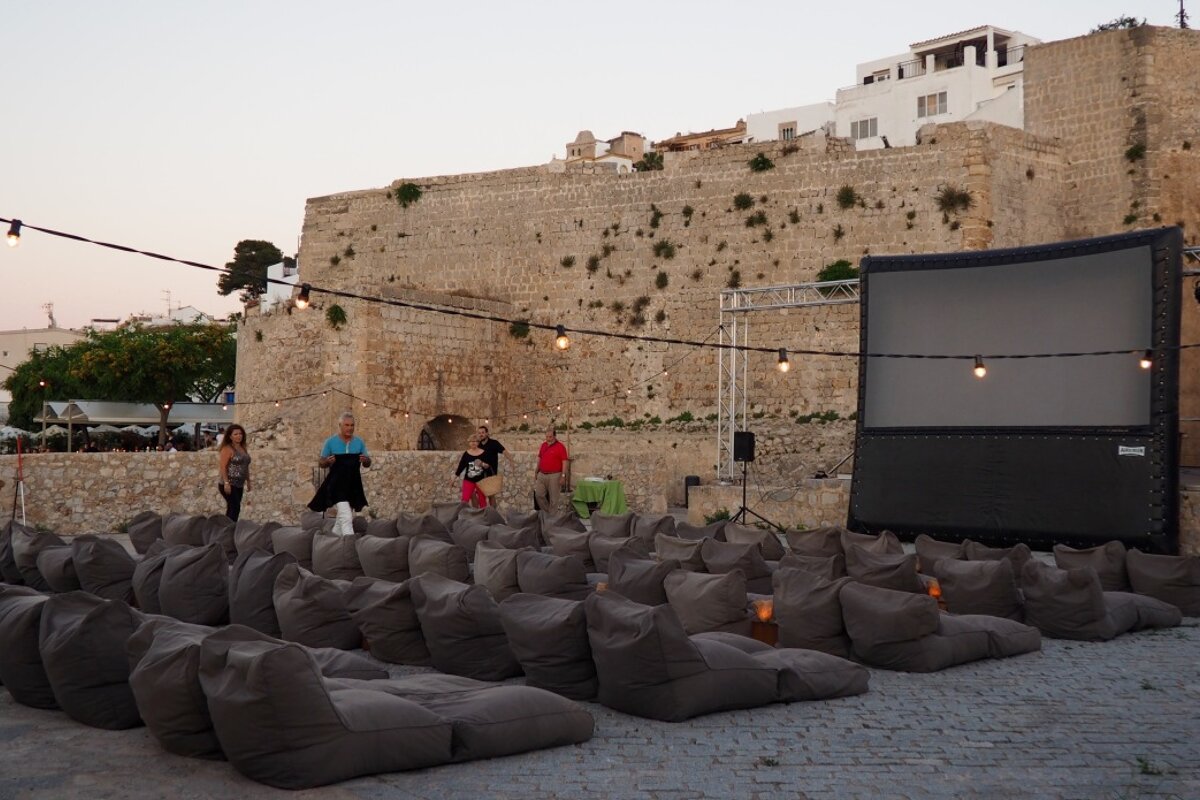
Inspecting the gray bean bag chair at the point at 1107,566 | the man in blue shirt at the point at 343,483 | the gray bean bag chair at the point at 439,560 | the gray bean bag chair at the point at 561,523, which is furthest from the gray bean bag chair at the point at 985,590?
the man in blue shirt at the point at 343,483

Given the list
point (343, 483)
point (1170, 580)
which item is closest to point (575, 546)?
point (343, 483)

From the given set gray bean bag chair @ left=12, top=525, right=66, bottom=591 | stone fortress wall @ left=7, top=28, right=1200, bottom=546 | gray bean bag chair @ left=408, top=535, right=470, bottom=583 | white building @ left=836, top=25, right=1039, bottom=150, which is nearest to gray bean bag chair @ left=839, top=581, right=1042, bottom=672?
gray bean bag chair @ left=408, top=535, right=470, bottom=583

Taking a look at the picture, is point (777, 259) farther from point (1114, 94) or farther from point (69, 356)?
point (69, 356)

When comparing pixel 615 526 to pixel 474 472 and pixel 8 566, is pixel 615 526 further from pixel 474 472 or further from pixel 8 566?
pixel 8 566

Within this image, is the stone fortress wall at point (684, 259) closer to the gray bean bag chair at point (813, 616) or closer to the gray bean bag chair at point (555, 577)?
the gray bean bag chair at point (555, 577)

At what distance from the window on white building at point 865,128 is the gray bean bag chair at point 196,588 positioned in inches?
1558

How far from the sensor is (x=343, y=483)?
11391 mm

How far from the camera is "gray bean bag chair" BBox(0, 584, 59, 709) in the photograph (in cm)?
567

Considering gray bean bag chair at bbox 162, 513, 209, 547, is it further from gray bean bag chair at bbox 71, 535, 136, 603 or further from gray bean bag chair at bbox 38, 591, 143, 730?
gray bean bag chair at bbox 38, 591, 143, 730

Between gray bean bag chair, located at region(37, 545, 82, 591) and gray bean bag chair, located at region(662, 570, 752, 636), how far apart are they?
3820mm

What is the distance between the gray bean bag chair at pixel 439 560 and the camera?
8.35 meters

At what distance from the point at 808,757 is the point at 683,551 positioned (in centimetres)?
386

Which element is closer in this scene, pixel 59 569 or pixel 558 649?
pixel 558 649

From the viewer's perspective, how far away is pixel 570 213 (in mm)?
26375
